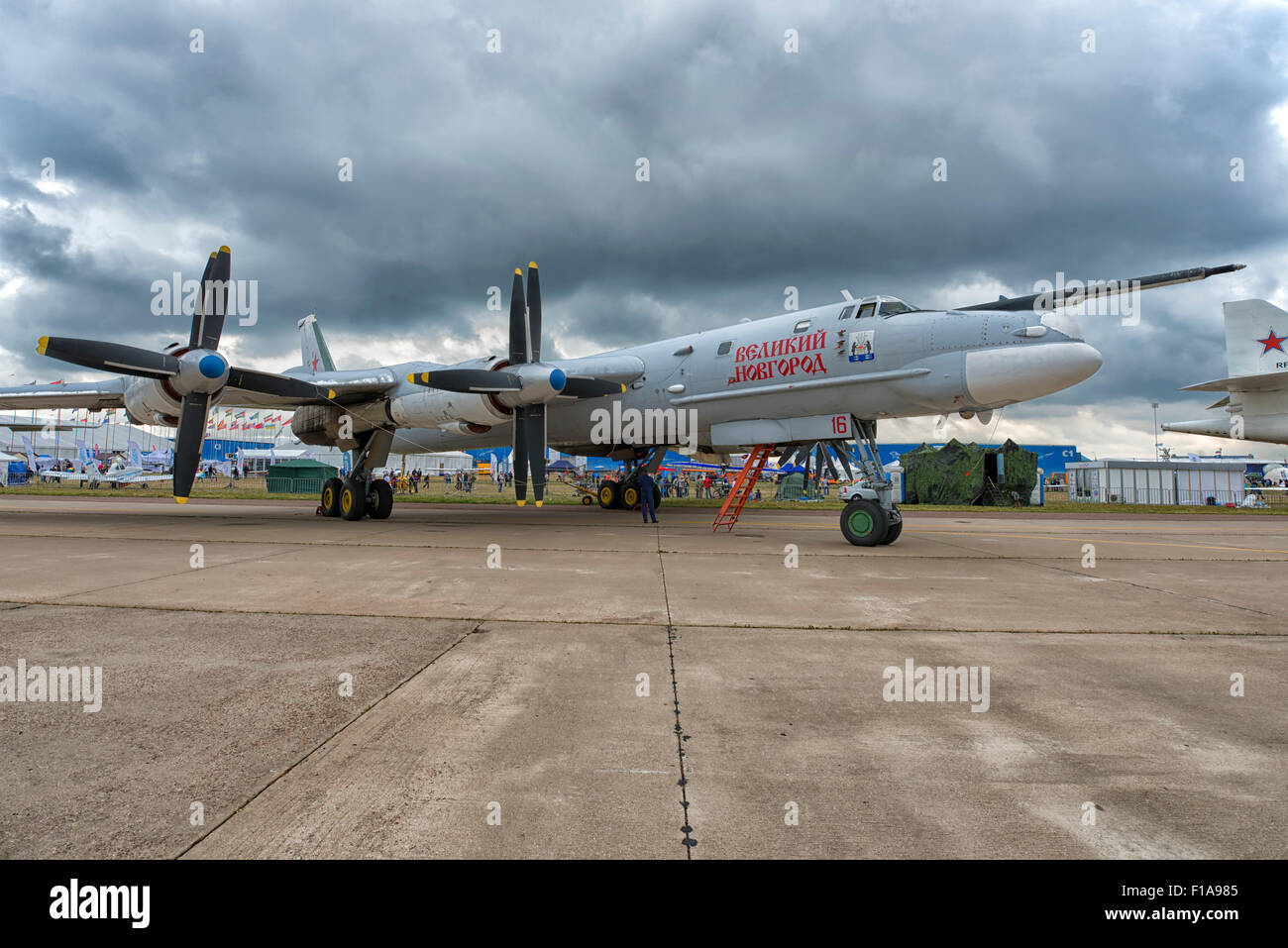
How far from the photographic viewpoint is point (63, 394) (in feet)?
48.7

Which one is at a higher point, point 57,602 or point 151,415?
point 151,415

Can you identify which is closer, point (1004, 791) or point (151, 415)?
point (1004, 791)

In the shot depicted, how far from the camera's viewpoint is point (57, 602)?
5586mm

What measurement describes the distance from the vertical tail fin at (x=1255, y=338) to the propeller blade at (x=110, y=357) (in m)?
38.1

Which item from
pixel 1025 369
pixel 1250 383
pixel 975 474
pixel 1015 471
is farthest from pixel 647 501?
pixel 1250 383

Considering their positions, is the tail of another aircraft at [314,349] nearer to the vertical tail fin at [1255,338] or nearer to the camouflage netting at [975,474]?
the camouflage netting at [975,474]

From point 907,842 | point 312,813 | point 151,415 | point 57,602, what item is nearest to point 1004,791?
point 907,842

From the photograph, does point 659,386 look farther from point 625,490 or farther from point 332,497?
point 332,497

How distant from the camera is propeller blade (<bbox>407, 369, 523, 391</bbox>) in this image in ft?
42.0

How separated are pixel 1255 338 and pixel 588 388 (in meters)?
30.8

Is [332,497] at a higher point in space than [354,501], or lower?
higher

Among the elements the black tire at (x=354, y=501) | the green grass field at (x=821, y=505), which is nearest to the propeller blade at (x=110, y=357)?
the black tire at (x=354, y=501)
